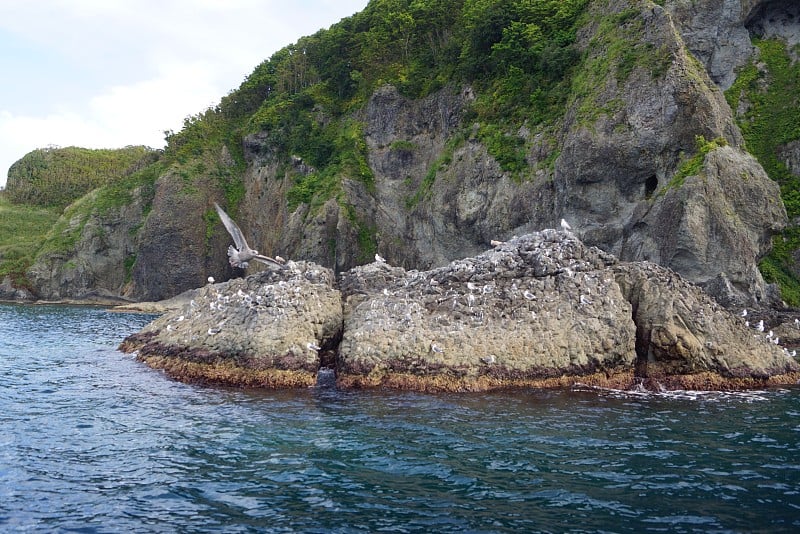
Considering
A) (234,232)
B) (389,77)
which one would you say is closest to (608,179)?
(234,232)

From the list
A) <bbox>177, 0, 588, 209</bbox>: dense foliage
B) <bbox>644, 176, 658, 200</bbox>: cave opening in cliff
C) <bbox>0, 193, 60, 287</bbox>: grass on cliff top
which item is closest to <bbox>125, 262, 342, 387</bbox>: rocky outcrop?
<bbox>644, 176, 658, 200</bbox>: cave opening in cliff

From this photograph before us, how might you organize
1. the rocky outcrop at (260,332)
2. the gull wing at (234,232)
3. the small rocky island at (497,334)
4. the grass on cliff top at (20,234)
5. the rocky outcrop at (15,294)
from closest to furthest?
the small rocky island at (497,334)
the rocky outcrop at (260,332)
the gull wing at (234,232)
the rocky outcrop at (15,294)
the grass on cliff top at (20,234)

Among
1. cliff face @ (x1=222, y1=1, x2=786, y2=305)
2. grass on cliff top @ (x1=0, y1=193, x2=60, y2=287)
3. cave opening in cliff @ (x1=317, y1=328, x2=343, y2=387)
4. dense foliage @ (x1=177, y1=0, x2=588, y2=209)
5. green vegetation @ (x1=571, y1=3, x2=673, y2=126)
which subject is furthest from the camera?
grass on cliff top @ (x1=0, y1=193, x2=60, y2=287)

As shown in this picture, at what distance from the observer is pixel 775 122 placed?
4497cm

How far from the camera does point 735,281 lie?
1216 inches

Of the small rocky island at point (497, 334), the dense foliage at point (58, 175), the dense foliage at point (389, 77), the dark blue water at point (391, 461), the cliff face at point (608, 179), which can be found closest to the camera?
the dark blue water at point (391, 461)

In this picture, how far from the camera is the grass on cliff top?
67938 mm

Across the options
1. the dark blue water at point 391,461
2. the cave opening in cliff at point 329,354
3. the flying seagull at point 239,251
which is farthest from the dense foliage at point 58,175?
the dark blue water at point 391,461

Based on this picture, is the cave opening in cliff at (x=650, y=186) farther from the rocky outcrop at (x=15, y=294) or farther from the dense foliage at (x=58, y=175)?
the dense foliage at (x=58, y=175)

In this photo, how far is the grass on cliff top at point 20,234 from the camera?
67938 mm

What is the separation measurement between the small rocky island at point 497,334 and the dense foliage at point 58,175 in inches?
3360

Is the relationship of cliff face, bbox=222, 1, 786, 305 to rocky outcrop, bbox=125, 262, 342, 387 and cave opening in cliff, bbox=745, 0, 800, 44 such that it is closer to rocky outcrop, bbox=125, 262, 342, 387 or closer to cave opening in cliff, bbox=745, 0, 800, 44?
cave opening in cliff, bbox=745, 0, 800, 44

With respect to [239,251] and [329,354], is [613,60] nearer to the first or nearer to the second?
[239,251]

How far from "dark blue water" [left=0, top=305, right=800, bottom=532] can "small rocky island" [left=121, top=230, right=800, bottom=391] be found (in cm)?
101
